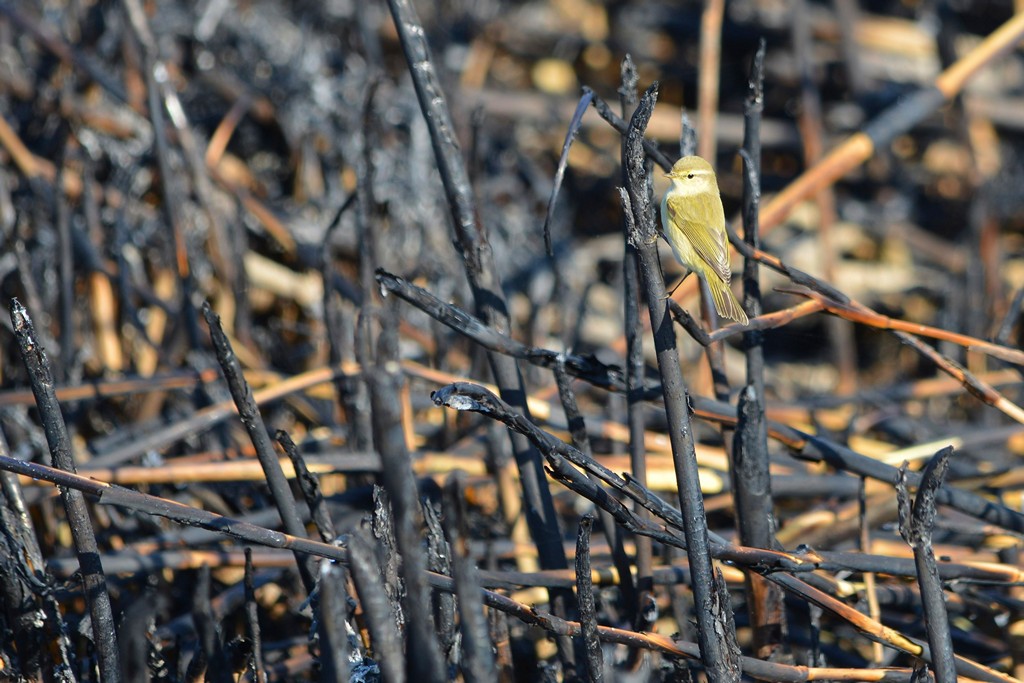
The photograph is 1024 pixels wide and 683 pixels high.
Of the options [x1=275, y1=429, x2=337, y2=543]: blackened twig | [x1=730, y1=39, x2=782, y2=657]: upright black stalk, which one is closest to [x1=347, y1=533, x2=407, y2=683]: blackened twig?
[x1=275, y1=429, x2=337, y2=543]: blackened twig

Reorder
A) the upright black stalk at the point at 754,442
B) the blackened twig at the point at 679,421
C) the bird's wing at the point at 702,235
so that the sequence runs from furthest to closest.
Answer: the bird's wing at the point at 702,235, the upright black stalk at the point at 754,442, the blackened twig at the point at 679,421

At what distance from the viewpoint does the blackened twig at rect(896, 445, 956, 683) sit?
1.28 metres

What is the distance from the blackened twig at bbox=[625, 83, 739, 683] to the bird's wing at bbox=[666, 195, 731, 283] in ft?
1.46

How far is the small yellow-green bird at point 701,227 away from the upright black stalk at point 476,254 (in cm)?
33

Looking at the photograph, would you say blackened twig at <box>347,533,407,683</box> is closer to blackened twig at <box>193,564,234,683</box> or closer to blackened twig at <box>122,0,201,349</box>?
blackened twig at <box>193,564,234,683</box>

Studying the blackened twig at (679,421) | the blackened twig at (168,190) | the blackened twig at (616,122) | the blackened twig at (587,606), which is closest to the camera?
the blackened twig at (679,421)

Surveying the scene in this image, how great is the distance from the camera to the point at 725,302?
167cm

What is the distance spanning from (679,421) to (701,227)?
556mm

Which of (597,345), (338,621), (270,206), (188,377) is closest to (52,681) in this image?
(338,621)

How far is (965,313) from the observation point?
12.4ft

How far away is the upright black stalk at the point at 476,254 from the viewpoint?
1.60m

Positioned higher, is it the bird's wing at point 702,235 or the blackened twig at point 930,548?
the bird's wing at point 702,235

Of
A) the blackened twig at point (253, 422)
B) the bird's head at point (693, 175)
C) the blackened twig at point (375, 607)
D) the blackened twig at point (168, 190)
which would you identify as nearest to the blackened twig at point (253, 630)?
the blackened twig at point (253, 422)

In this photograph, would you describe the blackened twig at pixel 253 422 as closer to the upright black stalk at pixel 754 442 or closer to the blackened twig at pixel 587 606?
the blackened twig at pixel 587 606
